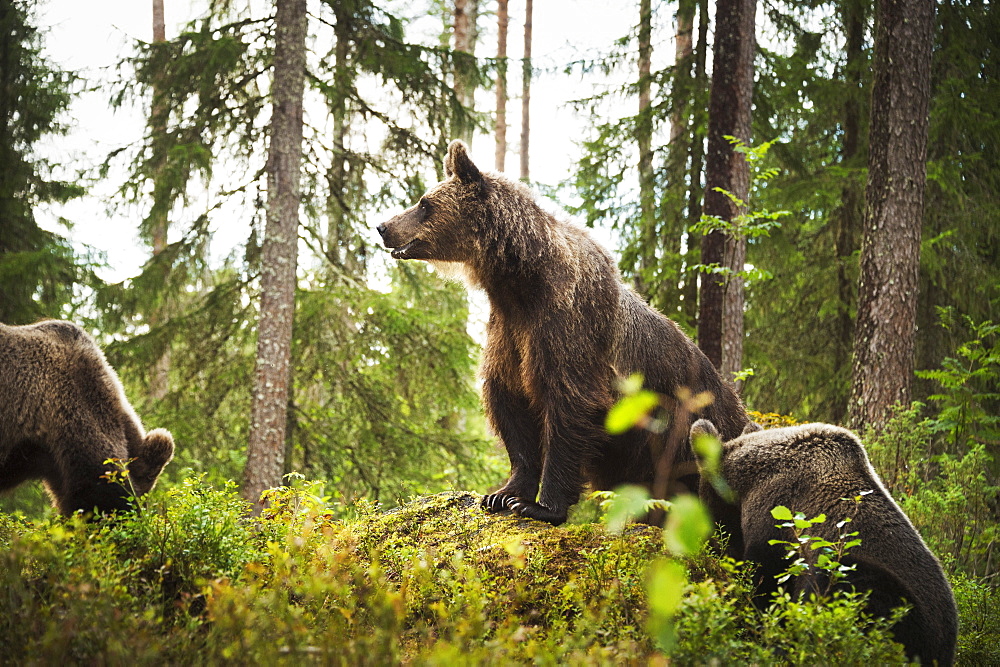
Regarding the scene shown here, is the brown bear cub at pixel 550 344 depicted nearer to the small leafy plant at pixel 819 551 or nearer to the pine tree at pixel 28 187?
the small leafy plant at pixel 819 551

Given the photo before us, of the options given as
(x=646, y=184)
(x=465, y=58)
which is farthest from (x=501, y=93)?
(x=646, y=184)

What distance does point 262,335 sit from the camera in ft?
32.4

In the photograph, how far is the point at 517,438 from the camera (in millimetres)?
5340

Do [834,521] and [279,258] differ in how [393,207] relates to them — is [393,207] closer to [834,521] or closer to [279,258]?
[279,258]

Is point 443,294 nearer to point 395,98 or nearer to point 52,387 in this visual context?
point 395,98

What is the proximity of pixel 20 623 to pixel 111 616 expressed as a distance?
1.33ft

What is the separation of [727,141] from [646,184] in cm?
306

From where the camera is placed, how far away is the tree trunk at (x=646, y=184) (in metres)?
11.3

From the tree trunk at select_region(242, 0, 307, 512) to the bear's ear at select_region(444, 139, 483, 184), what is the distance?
532 centimetres

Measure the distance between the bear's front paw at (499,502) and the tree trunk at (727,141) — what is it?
4373 millimetres

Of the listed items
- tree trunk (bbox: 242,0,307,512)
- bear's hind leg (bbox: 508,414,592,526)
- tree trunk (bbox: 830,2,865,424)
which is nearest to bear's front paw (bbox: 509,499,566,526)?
bear's hind leg (bbox: 508,414,592,526)

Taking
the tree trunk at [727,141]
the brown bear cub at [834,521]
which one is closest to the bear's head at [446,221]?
the brown bear cub at [834,521]

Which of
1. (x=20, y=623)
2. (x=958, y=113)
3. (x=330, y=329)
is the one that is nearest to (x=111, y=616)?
(x=20, y=623)

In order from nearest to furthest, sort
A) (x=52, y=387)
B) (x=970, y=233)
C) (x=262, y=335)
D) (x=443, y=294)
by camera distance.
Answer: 1. (x=52, y=387)
2. (x=262, y=335)
3. (x=970, y=233)
4. (x=443, y=294)
